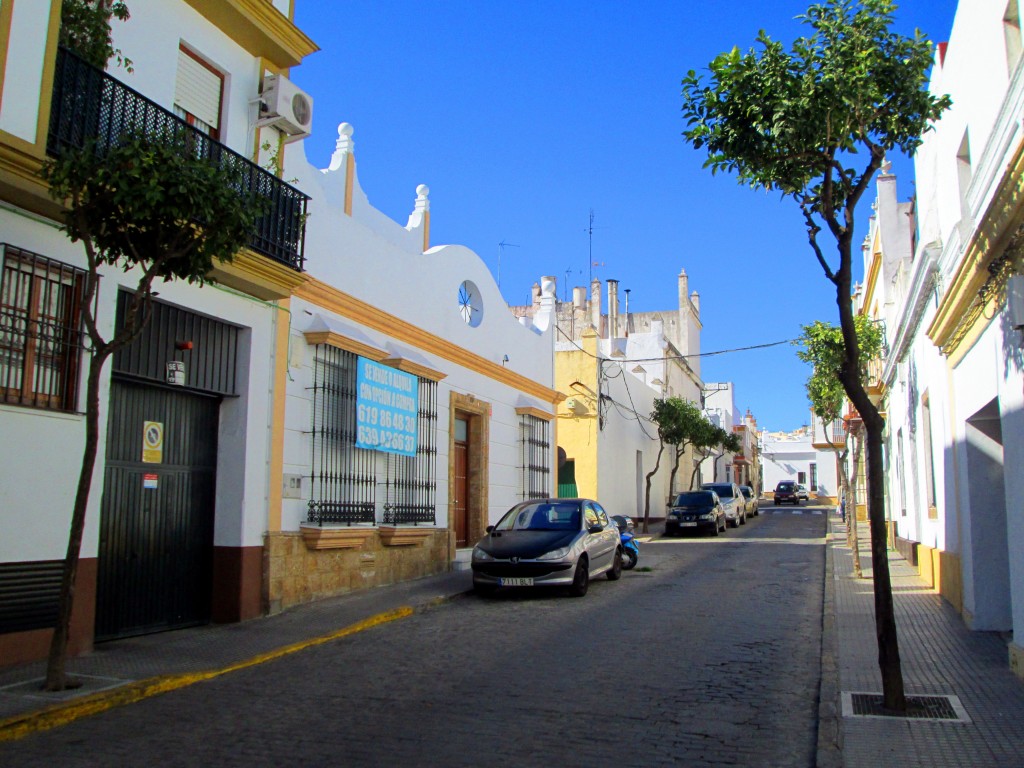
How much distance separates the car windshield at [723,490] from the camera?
3234 centimetres

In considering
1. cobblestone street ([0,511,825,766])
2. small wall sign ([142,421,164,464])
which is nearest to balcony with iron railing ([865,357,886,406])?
cobblestone street ([0,511,825,766])

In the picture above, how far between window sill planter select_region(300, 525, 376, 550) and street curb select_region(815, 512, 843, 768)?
626cm

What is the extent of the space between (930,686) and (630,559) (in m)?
10.1

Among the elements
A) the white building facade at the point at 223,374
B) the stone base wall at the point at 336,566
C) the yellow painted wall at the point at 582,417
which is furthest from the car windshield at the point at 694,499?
the stone base wall at the point at 336,566

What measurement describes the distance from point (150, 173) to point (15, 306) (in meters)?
2.09

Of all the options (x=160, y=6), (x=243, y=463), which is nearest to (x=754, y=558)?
(x=243, y=463)

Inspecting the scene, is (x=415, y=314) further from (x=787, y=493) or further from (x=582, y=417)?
(x=787, y=493)

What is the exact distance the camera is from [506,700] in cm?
702

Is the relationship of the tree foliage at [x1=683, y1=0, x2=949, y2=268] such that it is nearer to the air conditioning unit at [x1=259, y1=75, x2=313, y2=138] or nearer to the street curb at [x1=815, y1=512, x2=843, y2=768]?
the street curb at [x1=815, y1=512, x2=843, y2=768]

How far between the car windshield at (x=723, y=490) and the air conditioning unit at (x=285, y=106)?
24.1 m

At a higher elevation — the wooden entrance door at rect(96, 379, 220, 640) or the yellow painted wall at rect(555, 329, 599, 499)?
the yellow painted wall at rect(555, 329, 599, 499)

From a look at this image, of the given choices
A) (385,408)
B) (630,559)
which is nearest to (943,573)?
(630,559)

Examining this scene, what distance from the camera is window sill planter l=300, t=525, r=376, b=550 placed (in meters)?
11.8

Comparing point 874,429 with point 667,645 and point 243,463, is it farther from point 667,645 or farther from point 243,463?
point 243,463
